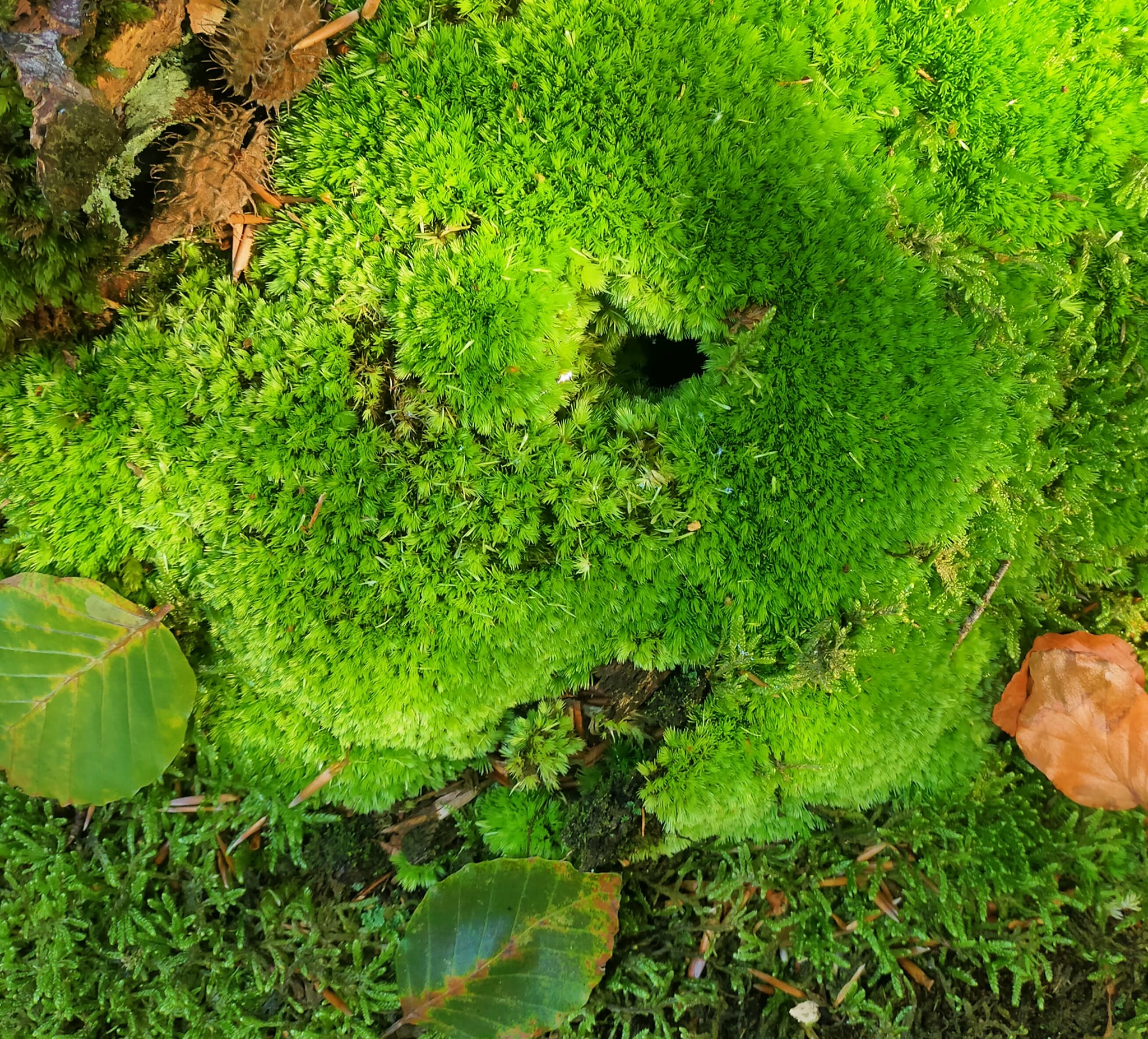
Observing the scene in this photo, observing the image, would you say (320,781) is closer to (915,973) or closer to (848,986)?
(848,986)

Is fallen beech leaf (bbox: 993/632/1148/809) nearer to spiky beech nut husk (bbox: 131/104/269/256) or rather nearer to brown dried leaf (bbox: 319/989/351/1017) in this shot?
brown dried leaf (bbox: 319/989/351/1017)

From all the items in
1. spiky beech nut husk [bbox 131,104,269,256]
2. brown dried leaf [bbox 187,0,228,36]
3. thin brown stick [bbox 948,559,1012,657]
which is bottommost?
thin brown stick [bbox 948,559,1012,657]

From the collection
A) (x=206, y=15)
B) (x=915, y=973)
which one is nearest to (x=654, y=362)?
(x=206, y=15)

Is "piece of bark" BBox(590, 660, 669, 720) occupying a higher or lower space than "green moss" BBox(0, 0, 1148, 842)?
lower

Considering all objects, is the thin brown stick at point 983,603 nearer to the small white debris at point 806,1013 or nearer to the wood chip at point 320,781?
the small white debris at point 806,1013

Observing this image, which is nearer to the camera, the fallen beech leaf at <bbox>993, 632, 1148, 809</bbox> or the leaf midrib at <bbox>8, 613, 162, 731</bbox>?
the leaf midrib at <bbox>8, 613, 162, 731</bbox>

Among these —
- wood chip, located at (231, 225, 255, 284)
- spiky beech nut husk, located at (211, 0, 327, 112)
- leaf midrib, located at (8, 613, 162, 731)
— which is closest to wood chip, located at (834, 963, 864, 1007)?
leaf midrib, located at (8, 613, 162, 731)

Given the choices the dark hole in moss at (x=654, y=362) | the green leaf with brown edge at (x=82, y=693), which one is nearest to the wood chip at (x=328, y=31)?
the dark hole in moss at (x=654, y=362)
